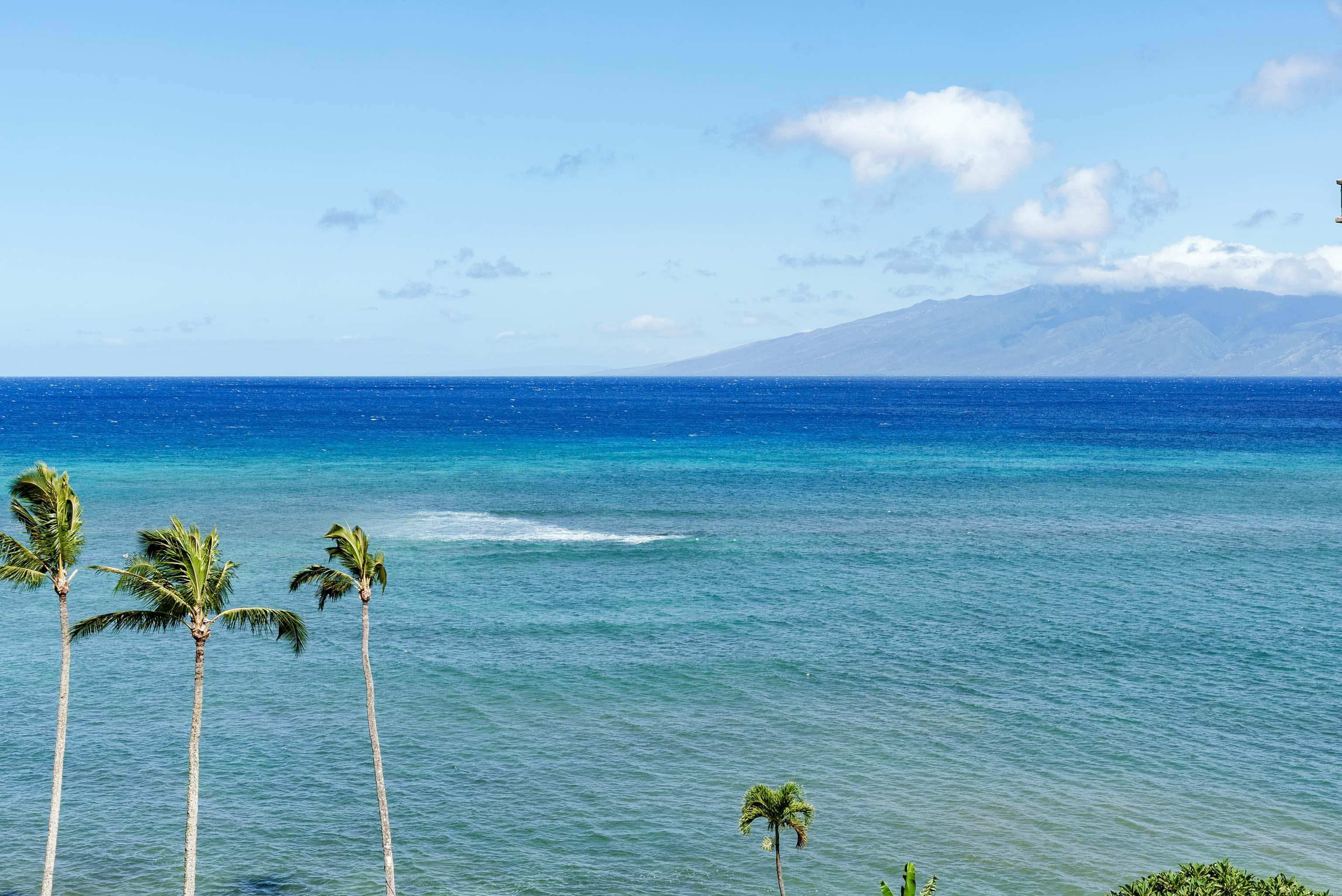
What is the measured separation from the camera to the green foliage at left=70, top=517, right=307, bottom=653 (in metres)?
28.4

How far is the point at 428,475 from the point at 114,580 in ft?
200

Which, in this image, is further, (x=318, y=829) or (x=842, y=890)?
(x=318, y=829)

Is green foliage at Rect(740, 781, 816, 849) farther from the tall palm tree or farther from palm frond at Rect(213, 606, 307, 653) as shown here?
palm frond at Rect(213, 606, 307, 653)

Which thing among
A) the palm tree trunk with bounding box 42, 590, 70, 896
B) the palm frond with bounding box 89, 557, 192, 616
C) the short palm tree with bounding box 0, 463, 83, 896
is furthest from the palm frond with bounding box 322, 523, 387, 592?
the palm tree trunk with bounding box 42, 590, 70, 896

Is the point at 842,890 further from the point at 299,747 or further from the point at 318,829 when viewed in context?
the point at 299,747

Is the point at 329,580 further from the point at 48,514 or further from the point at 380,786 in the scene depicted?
the point at 48,514

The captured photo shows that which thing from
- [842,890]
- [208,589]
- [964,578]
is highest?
[208,589]

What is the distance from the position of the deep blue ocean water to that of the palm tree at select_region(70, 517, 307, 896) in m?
12.5

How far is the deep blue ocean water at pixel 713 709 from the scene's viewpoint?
4075 cm

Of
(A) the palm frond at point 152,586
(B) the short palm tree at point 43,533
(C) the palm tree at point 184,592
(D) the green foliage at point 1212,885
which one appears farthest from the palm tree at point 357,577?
(D) the green foliage at point 1212,885

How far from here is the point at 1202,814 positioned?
43375 millimetres

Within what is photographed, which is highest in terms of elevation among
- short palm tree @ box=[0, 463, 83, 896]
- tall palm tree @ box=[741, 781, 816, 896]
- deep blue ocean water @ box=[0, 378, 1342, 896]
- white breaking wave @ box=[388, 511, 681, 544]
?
short palm tree @ box=[0, 463, 83, 896]

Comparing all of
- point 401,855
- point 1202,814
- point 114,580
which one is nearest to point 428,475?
point 114,580

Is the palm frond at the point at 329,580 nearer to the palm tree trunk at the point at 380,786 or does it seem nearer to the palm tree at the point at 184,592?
the palm tree trunk at the point at 380,786
